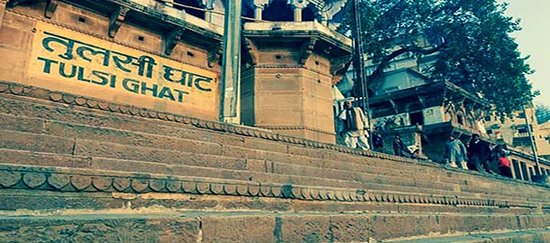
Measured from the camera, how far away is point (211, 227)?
8.64ft

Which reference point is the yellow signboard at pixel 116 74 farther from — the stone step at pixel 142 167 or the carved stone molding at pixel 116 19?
the stone step at pixel 142 167

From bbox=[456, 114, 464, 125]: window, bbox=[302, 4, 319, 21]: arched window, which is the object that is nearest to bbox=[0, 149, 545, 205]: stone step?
bbox=[302, 4, 319, 21]: arched window

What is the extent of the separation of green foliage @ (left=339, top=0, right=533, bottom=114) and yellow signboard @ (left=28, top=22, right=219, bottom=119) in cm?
1269

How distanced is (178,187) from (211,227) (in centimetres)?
77

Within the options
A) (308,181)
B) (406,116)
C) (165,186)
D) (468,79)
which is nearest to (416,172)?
(308,181)

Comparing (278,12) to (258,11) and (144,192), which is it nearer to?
(258,11)

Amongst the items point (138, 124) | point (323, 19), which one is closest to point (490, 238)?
point (138, 124)

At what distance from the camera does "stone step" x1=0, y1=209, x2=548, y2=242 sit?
2004 mm

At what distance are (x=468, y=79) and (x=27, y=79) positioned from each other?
891 inches

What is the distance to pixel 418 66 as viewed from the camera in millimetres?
26719

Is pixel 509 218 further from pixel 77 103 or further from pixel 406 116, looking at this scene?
pixel 406 116

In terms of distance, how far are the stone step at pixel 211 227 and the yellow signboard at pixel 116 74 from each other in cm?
659

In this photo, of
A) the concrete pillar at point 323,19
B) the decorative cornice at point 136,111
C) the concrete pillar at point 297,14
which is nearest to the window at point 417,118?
the concrete pillar at point 323,19

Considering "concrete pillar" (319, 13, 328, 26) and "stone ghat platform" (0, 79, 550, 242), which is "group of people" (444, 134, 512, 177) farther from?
"concrete pillar" (319, 13, 328, 26)
